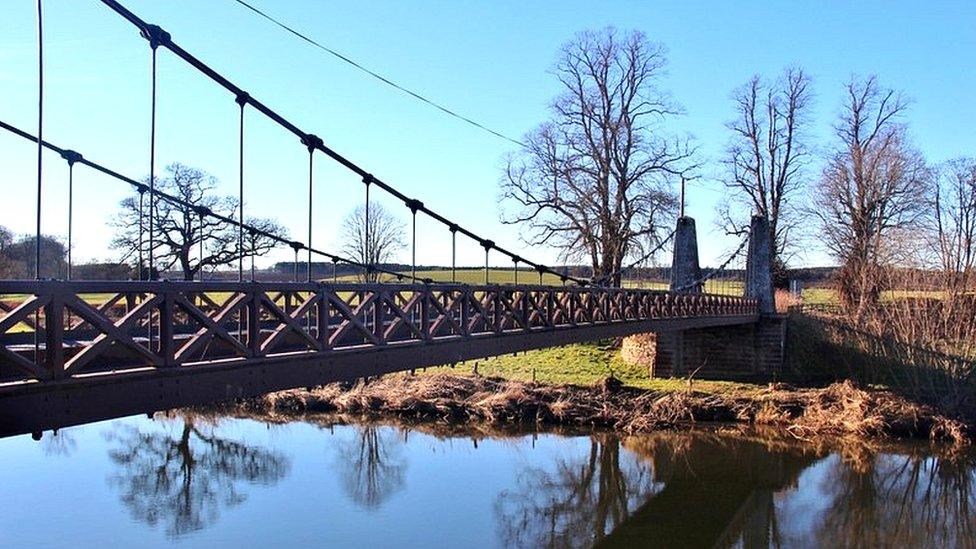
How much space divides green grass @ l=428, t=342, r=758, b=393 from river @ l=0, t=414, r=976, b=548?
3944 millimetres

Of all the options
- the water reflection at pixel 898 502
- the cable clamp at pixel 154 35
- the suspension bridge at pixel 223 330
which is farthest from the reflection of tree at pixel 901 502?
the cable clamp at pixel 154 35

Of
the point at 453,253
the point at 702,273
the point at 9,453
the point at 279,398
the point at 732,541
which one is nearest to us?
the point at 453,253

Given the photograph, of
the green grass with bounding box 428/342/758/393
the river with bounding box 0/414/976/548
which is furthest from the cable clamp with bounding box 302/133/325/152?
the green grass with bounding box 428/342/758/393

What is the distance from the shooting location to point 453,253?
11.9 m

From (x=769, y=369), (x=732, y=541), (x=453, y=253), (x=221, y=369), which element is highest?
(x=453, y=253)

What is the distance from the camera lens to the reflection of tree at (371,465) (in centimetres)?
1514

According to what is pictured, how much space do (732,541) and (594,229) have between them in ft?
53.6

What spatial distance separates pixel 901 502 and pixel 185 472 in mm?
A: 13555

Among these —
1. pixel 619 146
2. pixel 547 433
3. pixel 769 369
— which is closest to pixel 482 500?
pixel 547 433

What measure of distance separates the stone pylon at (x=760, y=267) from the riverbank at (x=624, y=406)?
→ 509cm

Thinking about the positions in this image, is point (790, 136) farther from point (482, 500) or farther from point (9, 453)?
point (9, 453)

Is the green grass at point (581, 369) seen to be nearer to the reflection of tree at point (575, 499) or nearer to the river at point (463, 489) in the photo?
the river at point (463, 489)

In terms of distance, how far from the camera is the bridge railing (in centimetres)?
539

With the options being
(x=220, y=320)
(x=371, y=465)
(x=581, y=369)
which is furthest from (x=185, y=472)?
(x=581, y=369)
